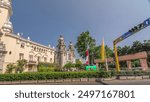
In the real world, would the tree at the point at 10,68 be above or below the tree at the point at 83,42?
below

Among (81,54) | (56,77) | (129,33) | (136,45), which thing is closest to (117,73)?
(129,33)

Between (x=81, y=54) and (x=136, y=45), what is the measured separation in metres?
18.8

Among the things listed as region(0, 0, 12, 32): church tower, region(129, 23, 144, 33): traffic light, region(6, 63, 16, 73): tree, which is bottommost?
region(6, 63, 16, 73): tree

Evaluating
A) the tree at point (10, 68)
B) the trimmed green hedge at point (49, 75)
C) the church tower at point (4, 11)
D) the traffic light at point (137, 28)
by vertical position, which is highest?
the church tower at point (4, 11)

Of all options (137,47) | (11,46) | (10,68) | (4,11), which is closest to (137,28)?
(10,68)

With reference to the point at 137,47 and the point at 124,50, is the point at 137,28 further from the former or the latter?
the point at 124,50

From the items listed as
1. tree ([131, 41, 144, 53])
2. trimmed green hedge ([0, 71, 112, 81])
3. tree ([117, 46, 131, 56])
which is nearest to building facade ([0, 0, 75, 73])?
trimmed green hedge ([0, 71, 112, 81])

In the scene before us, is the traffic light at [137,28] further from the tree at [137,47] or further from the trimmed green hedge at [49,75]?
the tree at [137,47]

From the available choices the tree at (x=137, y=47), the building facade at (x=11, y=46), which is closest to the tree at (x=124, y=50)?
the tree at (x=137, y=47)

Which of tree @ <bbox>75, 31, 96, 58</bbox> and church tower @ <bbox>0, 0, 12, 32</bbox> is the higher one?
church tower @ <bbox>0, 0, 12, 32</bbox>

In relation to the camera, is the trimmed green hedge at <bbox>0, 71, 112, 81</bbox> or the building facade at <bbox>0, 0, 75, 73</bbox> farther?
the building facade at <bbox>0, 0, 75, 73</bbox>

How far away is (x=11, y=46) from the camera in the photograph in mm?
31859

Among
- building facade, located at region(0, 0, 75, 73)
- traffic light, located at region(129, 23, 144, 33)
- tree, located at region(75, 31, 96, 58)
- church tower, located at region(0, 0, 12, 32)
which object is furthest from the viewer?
tree, located at region(75, 31, 96, 58)

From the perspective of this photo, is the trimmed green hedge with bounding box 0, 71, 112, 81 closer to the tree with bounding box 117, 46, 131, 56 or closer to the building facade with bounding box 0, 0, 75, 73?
the building facade with bounding box 0, 0, 75, 73
